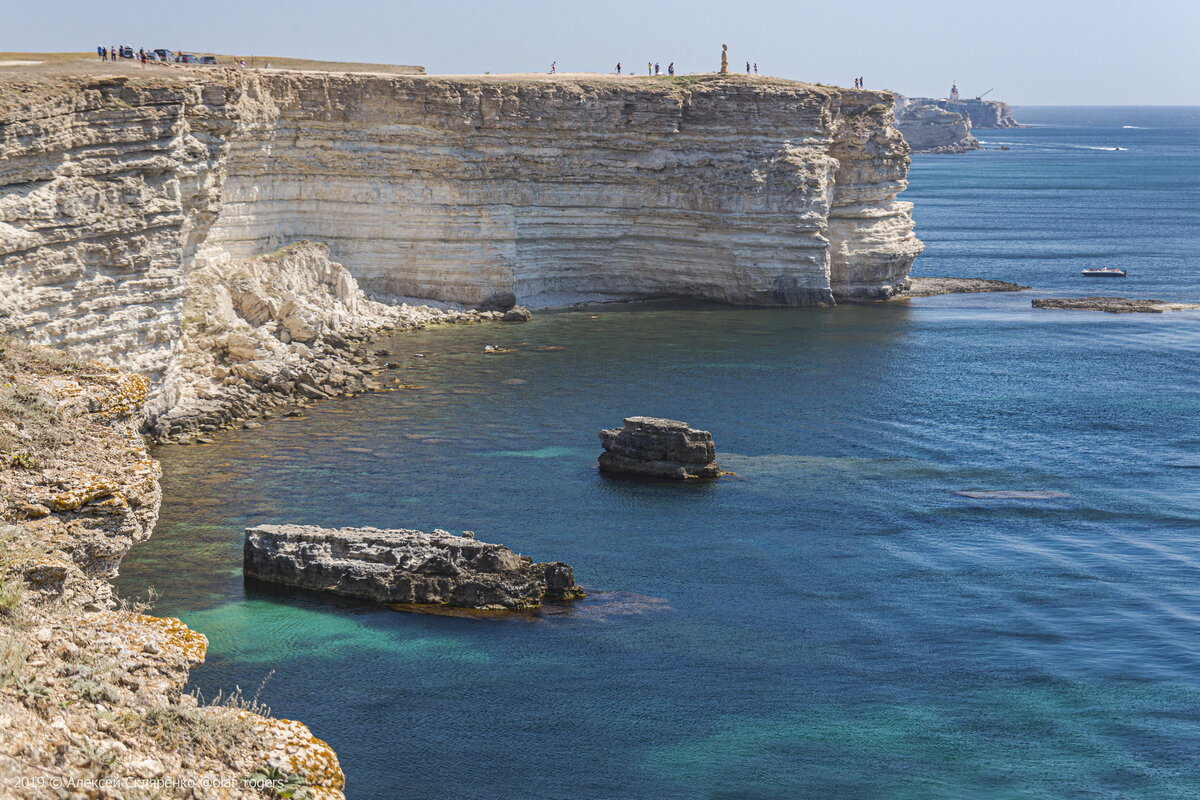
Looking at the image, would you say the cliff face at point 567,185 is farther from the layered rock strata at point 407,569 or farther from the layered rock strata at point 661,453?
the layered rock strata at point 407,569

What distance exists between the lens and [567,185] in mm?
71938

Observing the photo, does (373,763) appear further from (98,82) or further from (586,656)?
(98,82)

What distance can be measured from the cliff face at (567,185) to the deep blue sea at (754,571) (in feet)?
21.6

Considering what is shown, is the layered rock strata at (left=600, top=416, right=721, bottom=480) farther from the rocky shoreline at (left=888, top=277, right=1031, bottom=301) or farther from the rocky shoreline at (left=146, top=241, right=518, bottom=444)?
the rocky shoreline at (left=888, top=277, right=1031, bottom=301)

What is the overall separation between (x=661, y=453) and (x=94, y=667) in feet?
102

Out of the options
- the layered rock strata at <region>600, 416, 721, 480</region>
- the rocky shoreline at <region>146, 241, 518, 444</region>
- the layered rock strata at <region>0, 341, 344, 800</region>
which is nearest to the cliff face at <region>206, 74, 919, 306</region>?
the rocky shoreline at <region>146, 241, 518, 444</region>

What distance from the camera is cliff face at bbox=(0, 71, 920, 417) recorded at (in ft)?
209

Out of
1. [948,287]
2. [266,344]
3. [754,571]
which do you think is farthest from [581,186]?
[754,571]

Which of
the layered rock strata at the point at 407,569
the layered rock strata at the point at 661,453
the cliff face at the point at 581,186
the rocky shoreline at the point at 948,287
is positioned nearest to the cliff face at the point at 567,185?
the cliff face at the point at 581,186

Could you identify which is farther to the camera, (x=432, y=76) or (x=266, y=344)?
(x=432, y=76)

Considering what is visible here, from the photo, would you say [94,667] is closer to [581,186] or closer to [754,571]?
[754,571]

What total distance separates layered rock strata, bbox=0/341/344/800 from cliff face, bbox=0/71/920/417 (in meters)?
31.3

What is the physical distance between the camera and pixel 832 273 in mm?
77875

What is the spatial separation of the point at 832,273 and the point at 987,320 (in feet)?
32.9
